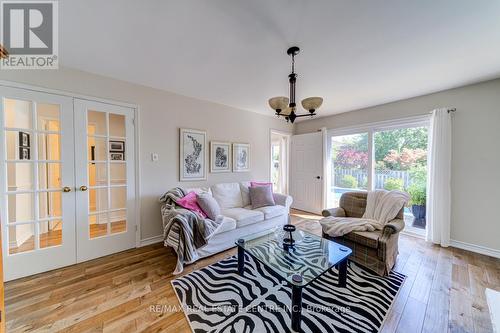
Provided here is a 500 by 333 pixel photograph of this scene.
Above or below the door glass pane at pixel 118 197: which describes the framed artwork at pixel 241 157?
above

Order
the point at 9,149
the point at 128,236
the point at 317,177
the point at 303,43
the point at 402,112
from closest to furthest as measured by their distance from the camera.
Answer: the point at 303,43 → the point at 9,149 → the point at 128,236 → the point at 402,112 → the point at 317,177

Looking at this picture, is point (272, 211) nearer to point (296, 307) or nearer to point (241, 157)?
point (241, 157)

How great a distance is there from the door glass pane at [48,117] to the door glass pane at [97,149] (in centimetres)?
36

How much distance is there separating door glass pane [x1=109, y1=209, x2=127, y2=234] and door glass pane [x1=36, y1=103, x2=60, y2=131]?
49.1 inches

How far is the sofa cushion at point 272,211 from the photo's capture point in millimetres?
3166

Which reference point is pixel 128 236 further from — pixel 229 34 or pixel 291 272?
pixel 229 34

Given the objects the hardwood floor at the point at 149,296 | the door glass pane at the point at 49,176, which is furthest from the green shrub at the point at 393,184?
the door glass pane at the point at 49,176

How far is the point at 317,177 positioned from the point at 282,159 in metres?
1.16

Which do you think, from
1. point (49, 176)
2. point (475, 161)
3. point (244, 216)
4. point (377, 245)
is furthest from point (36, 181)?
point (475, 161)

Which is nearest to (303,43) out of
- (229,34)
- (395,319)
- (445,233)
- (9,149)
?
(229,34)

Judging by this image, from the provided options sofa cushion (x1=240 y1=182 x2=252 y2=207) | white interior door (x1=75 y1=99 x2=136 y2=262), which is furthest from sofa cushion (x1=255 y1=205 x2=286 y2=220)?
white interior door (x1=75 y1=99 x2=136 y2=262)

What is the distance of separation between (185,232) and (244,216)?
0.94m

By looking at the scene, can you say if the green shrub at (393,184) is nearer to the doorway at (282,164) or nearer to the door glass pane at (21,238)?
the doorway at (282,164)

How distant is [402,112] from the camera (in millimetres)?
3383
